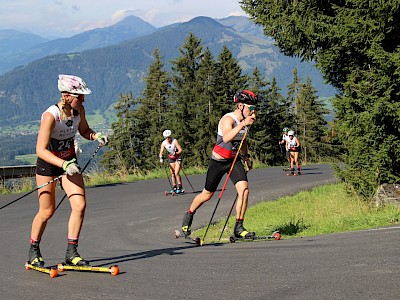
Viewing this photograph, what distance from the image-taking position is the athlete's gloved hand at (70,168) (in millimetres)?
6125

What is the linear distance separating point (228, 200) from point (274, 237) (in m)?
7.99

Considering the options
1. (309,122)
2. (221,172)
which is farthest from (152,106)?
(221,172)

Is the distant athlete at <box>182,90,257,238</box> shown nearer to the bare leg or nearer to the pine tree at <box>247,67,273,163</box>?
the bare leg

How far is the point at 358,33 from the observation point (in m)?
12.3

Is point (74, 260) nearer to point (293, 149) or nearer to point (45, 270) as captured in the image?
point (45, 270)

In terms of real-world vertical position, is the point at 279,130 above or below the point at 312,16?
below

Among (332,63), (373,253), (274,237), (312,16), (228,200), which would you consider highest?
(312,16)

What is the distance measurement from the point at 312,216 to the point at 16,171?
12851 mm

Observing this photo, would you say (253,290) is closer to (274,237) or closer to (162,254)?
(162,254)

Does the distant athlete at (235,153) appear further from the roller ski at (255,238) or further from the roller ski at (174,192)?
the roller ski at (174,192)

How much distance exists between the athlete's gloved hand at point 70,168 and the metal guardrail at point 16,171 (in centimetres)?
1588

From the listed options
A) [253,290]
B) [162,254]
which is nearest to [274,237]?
[162,254]

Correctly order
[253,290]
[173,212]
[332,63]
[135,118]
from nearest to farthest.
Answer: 1. [253,290]
2. [332,63]
3. [173,212]
4. [135,118]

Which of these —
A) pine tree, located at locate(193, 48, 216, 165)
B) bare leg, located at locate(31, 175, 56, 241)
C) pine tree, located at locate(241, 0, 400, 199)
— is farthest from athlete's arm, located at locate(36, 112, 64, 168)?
pine tree, located at locate(193, 48, 216, 165)
